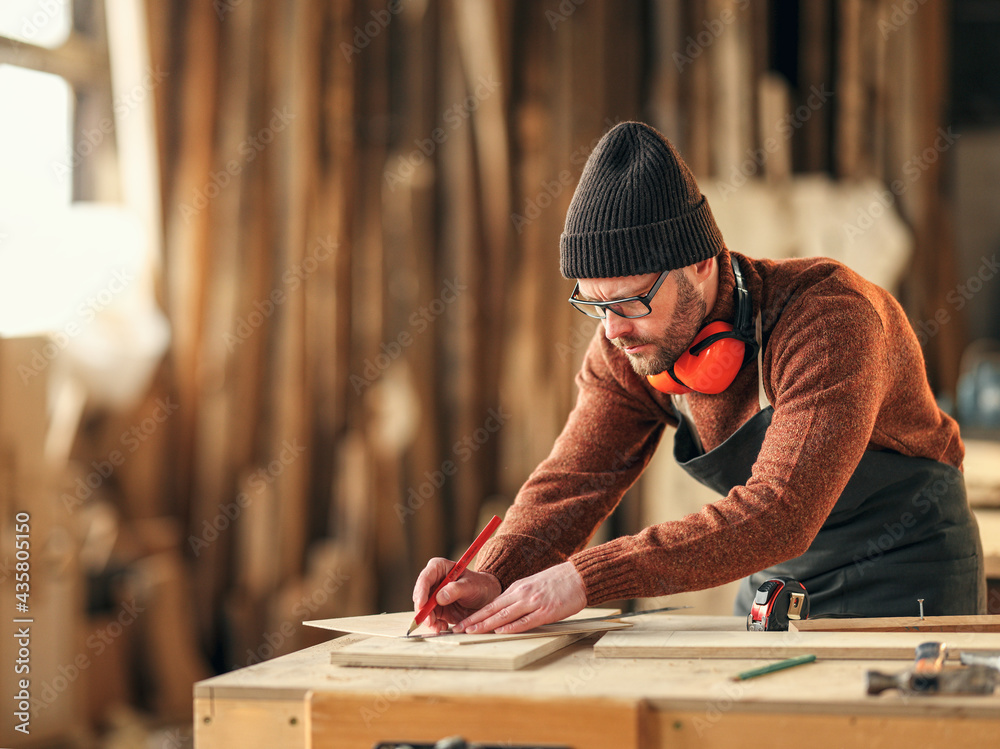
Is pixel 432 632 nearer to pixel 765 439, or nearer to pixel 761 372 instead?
pixel 765 439

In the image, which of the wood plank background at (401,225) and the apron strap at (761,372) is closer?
the apron strap at (761,372)

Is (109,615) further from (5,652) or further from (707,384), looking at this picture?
(707,384)

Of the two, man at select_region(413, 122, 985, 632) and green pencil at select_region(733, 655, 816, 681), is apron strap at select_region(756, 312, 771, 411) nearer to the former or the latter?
man at select_region(413, 122, 985, 632)

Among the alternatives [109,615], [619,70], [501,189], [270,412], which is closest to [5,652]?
[109,615]

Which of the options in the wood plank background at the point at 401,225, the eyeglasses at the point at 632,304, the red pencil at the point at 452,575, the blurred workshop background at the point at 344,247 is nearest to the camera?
the red pencil at the point at 452,575

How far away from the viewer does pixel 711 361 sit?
1.86 m

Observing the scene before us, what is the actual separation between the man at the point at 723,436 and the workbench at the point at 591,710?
24 cm

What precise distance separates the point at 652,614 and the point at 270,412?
94.0 inches

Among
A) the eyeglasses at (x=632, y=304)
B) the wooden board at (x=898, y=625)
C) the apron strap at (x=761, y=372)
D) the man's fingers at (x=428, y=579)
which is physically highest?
the eyeglasses at (x=632, y=304)

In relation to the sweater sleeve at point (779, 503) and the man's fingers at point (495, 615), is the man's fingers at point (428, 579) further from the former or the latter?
the sweater sleeve at point (779, 503)

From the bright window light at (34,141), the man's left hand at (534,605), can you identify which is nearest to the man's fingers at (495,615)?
the man's left hand at (534,605)

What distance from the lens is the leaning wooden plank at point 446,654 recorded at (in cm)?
143

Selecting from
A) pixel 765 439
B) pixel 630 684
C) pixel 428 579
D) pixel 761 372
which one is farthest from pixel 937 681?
pixel 428 579

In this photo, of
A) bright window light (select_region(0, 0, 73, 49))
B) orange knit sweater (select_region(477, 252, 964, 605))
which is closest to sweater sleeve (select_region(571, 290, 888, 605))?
orange knit sweater (select_region(477, 252, 964, 605))
